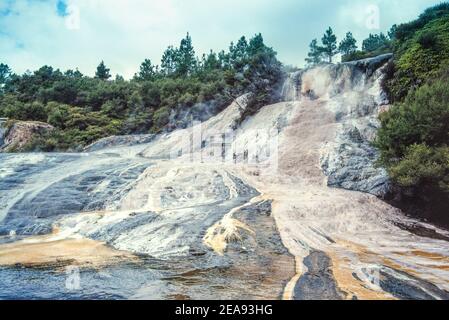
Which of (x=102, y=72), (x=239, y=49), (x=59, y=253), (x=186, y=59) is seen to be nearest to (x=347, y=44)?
(x=239, y=49)

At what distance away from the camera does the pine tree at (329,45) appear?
53281 mm

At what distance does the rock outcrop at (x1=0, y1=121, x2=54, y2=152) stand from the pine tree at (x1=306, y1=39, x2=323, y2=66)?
38.8 metres

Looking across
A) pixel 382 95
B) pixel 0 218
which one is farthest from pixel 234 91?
pixel 0 218

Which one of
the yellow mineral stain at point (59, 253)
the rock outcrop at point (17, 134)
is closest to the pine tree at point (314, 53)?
the rock outcrop at point (17, 134)

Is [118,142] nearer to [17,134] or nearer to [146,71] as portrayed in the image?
[17,134]

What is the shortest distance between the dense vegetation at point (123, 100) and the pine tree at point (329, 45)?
1841cm

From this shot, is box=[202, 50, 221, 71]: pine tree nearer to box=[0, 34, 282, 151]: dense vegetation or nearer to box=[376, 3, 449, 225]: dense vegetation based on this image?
box=[0, 34, 282, 151]: dense vegetation

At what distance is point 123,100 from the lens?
39312mm

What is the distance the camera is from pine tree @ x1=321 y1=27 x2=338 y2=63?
53281 mm

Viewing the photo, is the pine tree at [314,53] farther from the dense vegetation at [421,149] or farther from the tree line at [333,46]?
the dense vegetation at [421,149]

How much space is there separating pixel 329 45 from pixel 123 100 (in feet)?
100
